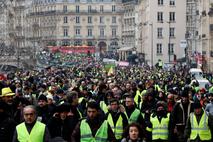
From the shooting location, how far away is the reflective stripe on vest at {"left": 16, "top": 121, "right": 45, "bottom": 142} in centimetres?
1323

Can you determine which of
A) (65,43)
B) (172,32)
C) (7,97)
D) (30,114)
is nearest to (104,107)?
(7,97)

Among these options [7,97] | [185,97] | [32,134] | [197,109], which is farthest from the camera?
[185,97]

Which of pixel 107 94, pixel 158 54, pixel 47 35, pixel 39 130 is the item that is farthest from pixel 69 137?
pixel 47 35

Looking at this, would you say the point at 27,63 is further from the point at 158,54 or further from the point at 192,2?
the point at 192,2

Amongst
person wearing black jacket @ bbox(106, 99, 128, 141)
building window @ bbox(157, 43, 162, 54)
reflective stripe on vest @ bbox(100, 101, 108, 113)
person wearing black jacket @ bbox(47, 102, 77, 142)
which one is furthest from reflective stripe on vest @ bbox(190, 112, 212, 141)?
building window @ bbox(157, 43, 162, 54)

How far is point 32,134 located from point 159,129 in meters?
4.82

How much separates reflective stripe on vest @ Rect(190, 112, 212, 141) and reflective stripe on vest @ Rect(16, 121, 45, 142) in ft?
14.2

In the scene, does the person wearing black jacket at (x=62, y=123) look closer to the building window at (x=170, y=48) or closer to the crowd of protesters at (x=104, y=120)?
the crowd of protesters at (x=104, y=120)

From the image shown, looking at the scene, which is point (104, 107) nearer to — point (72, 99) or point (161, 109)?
point (161, 109)

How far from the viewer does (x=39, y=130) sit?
13.3m

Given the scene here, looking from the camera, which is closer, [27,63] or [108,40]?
[27,63]

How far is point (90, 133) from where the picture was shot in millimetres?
14078

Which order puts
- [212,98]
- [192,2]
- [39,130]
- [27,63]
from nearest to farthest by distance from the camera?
[39,130], [212,98], [27,63], [192,2]

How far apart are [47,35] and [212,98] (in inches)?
6037
